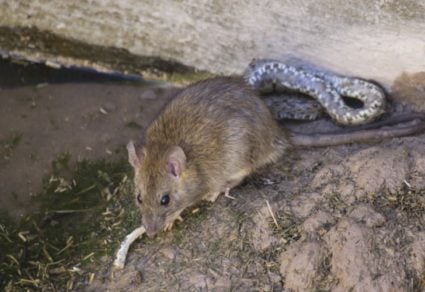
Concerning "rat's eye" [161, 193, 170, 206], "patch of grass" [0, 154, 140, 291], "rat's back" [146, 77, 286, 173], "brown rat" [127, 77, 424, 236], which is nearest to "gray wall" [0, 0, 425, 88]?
"brown rat" [127, 77, 424, 236]

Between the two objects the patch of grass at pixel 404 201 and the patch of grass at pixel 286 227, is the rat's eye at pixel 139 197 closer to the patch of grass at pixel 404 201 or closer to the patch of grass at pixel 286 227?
the patch of grass at pixel 286 227

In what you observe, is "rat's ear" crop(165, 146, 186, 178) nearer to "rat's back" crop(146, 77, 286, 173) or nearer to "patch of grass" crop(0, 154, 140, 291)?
"rat's back" crop(146, 77, 286, 173)

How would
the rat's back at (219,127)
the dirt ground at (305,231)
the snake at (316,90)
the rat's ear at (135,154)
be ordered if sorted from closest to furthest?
the dirt ground at (305,231) < the rat's ear at (135,154) < the rat's back at (219,127) < the snake at (316,90)

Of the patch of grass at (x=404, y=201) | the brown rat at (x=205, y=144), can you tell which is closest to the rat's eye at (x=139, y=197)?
the brown rat at (x=205, y=144)

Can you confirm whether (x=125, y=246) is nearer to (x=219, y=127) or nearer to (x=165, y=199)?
(x=165, y=199)

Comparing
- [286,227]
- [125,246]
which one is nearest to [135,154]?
[125,246]
